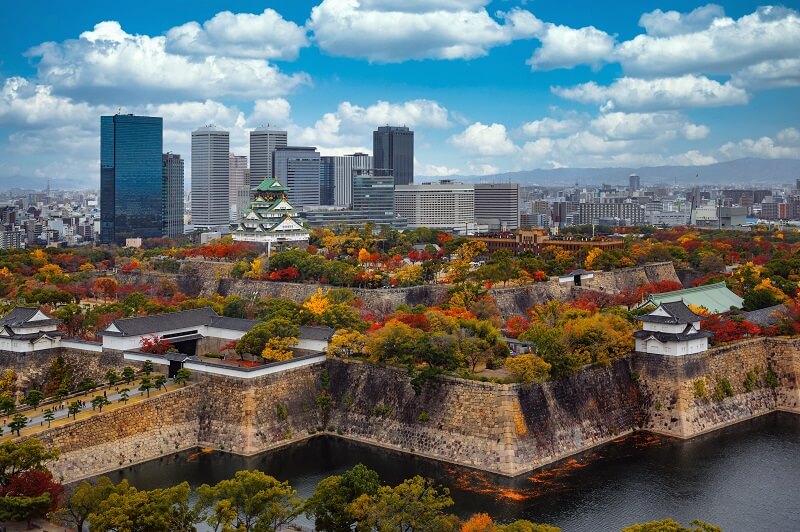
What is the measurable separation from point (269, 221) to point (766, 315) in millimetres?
38296

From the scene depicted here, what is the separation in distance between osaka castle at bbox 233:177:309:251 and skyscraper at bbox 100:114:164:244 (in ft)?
211

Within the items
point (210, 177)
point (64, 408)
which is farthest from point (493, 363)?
point (210, 177)

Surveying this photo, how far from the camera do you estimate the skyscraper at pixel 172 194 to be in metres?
138

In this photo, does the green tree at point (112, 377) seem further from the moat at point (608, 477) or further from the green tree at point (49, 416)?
the moat at point (608, 477)

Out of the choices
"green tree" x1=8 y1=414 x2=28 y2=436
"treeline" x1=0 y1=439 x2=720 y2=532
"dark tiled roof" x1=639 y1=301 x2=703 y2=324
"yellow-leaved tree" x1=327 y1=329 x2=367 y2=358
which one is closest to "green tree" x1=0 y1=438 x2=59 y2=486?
"treeline" x1=0 y1=439 x2=720 y2=532

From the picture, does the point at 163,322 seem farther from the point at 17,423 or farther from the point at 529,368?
the point at 529,368

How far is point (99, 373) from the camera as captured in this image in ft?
122

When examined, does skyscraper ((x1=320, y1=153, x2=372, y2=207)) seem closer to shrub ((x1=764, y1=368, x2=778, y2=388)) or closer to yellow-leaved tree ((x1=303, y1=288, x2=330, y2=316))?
yellow-leaved tree ((x1=303, y1=288, x2=330, y2=316))

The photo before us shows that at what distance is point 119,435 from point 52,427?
7.87ft

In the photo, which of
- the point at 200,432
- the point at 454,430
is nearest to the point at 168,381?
the point at 200,432

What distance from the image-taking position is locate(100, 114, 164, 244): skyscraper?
131m

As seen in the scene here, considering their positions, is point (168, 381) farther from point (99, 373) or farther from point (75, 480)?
point (75, 480)

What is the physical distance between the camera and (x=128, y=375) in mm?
34312

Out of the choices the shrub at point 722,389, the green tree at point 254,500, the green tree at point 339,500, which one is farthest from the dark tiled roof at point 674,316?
the green tree at point 254,500
